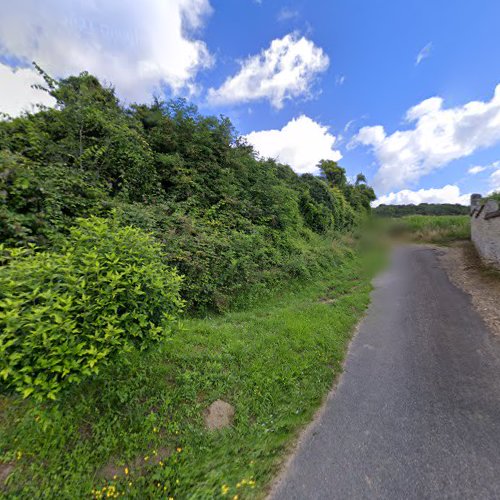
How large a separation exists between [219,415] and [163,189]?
20.3ft

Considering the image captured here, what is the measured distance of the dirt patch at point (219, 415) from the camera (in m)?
2.41

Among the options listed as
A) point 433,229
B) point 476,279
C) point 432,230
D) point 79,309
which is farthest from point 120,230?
point 433,229

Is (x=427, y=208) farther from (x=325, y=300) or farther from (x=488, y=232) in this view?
(x=325, y=300)

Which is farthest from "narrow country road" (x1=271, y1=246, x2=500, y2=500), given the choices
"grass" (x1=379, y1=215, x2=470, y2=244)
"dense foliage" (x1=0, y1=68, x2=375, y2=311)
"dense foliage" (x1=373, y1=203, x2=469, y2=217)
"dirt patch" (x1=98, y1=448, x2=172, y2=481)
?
"dense foliage" (x1=373, y1=203, x2=469, y2=217)

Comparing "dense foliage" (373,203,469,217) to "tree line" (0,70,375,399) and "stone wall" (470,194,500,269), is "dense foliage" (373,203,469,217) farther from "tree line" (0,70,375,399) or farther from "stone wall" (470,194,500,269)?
"tree line" (0,70,375,399)

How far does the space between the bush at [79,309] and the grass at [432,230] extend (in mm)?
15377

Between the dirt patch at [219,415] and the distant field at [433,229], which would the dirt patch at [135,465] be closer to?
the dirt patch at [219,415]

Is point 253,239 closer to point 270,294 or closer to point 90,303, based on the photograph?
point 270,294

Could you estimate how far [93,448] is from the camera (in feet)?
6.63

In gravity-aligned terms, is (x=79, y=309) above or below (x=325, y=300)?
above

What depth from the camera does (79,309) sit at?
1.92 m

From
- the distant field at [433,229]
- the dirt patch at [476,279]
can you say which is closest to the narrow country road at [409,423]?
the dirt patch at [476,279]

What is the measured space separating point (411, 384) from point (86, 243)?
4542 millimetres

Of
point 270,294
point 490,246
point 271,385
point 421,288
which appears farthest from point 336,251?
point 271,385
